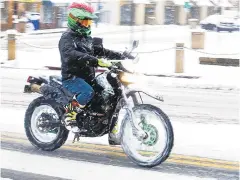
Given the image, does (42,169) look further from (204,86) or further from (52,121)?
(204,86)

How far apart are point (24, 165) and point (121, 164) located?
101cm

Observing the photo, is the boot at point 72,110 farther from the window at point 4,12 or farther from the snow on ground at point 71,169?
the window at point 4,12

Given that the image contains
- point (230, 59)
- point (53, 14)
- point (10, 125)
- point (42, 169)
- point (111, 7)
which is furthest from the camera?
point (111, 7)

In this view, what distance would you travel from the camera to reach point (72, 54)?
5.56 meters

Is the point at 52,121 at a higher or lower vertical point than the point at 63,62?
lower

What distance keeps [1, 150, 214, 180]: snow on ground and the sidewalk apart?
282 inches

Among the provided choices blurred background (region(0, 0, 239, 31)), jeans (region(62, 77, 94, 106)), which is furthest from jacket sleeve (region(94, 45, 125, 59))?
blurred background (region(0, 0, 239, 31))

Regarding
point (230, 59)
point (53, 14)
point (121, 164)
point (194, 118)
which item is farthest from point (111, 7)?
point (121, 164)

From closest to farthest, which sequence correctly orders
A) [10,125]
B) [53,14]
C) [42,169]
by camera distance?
[42,169] → [10,125] → [53,14]

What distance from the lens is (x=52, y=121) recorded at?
6105 millimetres

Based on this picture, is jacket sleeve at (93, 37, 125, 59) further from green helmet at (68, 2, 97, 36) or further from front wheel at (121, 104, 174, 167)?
front wheel at (121, 104, 174, 167)

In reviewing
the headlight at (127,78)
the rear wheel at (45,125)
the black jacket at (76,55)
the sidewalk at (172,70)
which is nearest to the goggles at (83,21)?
the black jacket at (76,55)

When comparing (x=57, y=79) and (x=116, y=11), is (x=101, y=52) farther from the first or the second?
(x=116, y=11)

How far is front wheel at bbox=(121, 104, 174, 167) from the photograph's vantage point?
5.28 m
